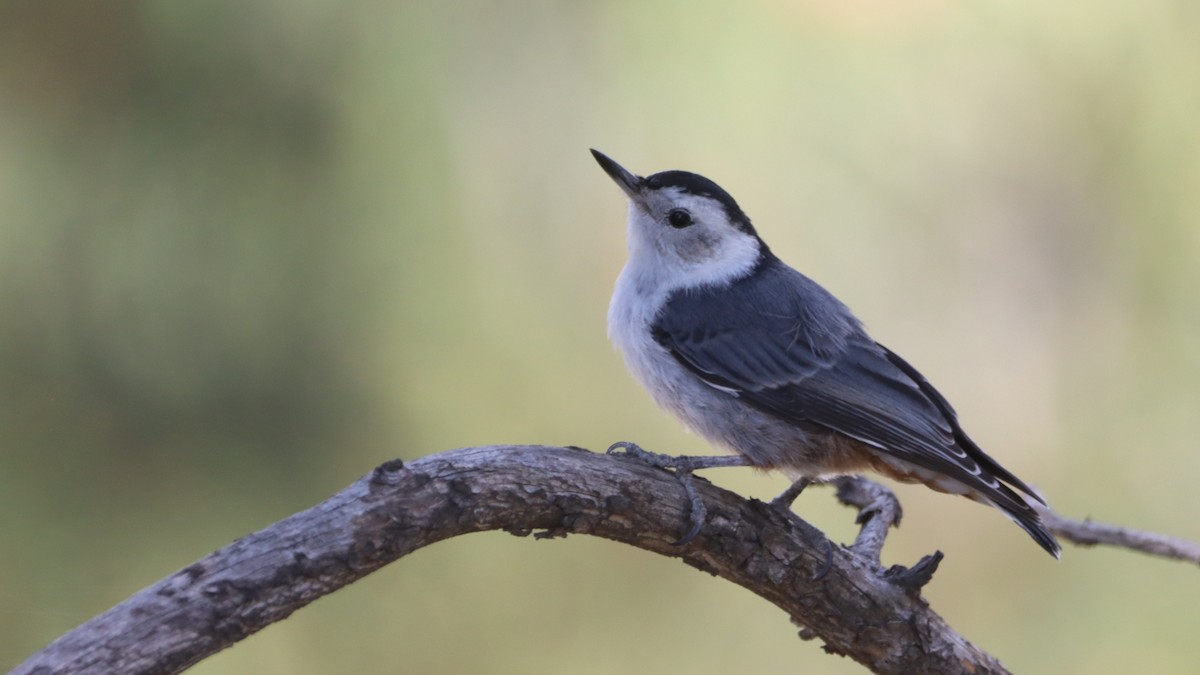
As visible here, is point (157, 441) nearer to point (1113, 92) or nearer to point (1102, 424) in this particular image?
point (1102, 424)

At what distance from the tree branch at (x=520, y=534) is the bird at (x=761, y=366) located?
0.12m

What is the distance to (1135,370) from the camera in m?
2.82

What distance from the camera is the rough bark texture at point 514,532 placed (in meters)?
1.22

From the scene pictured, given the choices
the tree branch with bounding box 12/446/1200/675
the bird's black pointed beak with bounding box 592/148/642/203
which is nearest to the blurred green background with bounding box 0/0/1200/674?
the bird's black pointed beak with bounding box 592/148/642/203

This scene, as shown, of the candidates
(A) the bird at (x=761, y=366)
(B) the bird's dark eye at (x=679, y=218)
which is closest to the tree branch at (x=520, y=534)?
(A) the bird at (x=761, y=366)

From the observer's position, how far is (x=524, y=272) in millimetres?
2557

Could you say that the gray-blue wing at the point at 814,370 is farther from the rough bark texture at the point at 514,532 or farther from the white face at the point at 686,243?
the rough bark texture at the point at 514,532

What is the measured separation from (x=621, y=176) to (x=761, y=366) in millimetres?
531

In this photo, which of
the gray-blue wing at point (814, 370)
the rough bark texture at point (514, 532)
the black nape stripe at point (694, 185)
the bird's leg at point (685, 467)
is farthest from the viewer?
the black nape stripe at point (694, 185)

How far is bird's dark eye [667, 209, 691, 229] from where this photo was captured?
7.79 feet

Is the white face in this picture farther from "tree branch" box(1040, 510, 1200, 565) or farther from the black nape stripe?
"tree branch" box(1040, 510, 1200, 565)

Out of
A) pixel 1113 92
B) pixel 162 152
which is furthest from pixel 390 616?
pixel 1113 92

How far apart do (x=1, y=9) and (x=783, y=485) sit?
6.96 feet

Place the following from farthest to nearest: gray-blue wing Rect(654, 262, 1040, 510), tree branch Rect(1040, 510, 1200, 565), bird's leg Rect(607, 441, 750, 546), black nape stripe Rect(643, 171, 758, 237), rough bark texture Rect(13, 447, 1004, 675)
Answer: black nape stripe Rect(643, 171, 758, 237), tree branch Rect(1040, 510, 1200, 565), gray-blue wing Rect(654, 262, 1040, 510), bird's leg Rect(607, 441, 750, 546), rough bark texture Rect(13, 447, 1004, 675)
